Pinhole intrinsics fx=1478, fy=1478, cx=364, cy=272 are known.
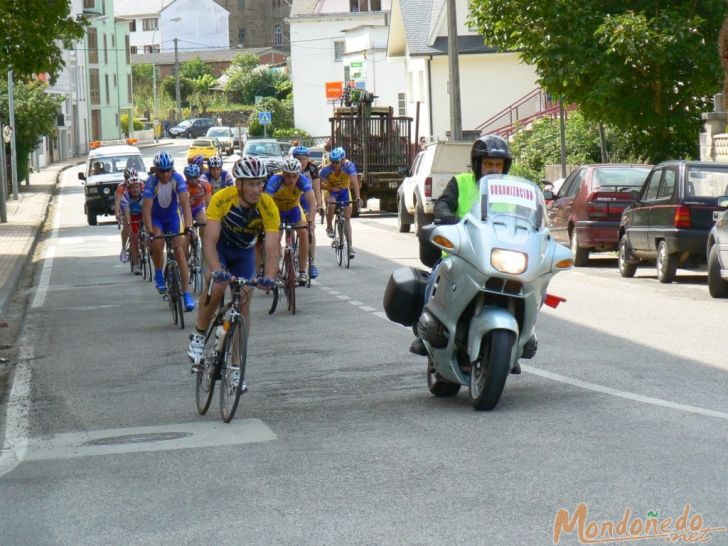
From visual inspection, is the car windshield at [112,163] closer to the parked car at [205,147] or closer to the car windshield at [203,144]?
the parked car at [205,147]

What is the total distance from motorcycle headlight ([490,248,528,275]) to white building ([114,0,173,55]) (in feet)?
475

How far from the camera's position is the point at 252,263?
10.8 metres

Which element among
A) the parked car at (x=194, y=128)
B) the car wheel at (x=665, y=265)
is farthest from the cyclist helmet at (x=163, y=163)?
the parked car at (x=194, y=128)

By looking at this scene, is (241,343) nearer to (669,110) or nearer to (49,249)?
(669,110)

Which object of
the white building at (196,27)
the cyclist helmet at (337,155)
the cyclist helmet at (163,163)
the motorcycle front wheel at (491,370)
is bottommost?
the motorcycle front wheel at (491,370)

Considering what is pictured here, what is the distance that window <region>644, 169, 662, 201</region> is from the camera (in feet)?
69.4

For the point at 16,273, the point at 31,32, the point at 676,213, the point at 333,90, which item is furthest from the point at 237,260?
→ the point at 333,90

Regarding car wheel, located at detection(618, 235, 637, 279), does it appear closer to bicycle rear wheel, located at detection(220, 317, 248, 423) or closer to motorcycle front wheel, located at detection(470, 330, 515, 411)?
motorcycle front wheel, located at detection(470, 330, 515, 411)

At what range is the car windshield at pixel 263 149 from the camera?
59.9 meters

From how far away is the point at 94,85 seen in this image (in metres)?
112

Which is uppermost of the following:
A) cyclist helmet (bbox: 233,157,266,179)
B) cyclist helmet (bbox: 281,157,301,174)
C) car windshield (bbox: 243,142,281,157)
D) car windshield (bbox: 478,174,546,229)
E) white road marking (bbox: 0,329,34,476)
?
car windshield (bbox: 243,142,281,157)

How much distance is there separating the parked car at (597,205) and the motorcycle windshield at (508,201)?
1387 cm

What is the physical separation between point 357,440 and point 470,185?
2133 mm

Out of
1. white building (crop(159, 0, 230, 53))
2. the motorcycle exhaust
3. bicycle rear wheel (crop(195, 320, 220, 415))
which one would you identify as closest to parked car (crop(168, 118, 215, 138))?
white building (crop(159, 0, 230, 53))
